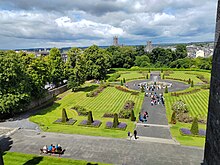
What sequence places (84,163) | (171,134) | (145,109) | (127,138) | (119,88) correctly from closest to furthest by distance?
1. (84,163)
2. (127,138)
3. (171,134)
4. (145,109)
5. (119,88)

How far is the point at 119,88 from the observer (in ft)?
157

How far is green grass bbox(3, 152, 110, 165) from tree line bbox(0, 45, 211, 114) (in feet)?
33.9

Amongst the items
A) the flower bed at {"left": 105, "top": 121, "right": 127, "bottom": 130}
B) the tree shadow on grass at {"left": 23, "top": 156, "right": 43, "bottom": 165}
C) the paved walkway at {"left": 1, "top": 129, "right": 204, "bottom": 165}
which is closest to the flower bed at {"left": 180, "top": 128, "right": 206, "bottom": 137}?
the paved walkway at {"left": 1, "top": 129, "right": 204, "bottom": 165}

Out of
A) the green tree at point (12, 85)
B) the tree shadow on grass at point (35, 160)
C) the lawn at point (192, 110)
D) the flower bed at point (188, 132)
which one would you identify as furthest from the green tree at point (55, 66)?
the flower bed at point (188, 132)

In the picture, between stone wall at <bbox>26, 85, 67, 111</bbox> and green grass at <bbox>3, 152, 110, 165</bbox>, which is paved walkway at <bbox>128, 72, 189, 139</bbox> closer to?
green grass at <bbox>3, 152, 110, 165</bbox>

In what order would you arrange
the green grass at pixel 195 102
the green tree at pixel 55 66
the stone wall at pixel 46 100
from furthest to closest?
1. the green tree at pixel 55 66
2. the stone wall at pixel 46 100
3. the green grass at pixel 195 102

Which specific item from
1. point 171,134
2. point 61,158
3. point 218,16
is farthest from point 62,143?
point 218,16

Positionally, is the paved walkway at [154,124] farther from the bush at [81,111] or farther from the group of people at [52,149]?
the group of people at [52,149]

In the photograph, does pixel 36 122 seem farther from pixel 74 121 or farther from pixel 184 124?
pixel 184 124

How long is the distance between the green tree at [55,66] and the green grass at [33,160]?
2835cm

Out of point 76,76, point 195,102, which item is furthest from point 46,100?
point 195,102

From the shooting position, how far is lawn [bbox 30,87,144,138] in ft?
79.8

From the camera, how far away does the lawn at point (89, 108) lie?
2431 centimetres

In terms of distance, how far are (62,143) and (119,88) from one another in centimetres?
2884
